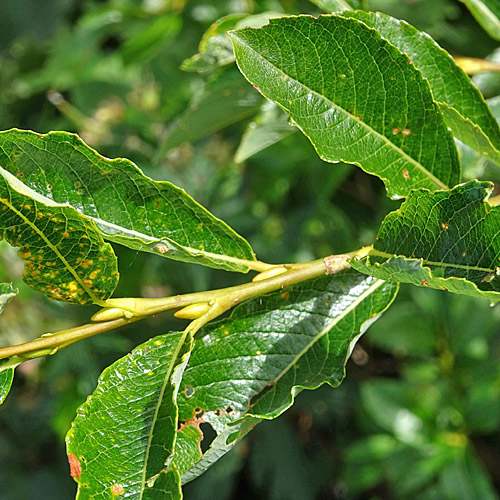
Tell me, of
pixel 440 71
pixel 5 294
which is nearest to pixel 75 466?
pixel 5 294

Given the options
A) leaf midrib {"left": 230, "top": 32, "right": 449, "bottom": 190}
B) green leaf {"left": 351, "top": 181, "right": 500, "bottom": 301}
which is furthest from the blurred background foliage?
green leaf {"left": 351, "top": 181, "right": 500, "bottom": 301}

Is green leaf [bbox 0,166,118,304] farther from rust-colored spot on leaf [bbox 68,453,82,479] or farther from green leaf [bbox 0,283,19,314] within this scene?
rust-colored spot on leaf [bbox 68,453,82,479]

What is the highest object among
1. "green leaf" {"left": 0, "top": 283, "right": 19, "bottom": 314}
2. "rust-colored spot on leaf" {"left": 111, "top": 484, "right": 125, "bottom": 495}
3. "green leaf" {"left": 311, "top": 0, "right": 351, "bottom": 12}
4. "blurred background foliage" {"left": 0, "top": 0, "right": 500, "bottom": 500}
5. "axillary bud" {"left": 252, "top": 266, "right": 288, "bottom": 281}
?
"green leaf" {"left": 311, "top": 0, "right": 351, "bottom": 12}

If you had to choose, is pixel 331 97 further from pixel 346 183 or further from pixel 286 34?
pixel 346 183

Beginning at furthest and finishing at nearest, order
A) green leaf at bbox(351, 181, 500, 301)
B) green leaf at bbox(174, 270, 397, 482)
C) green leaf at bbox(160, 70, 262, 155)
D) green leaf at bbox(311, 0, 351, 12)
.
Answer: green leaf at bbox(160, 70, 262, 155)
green leaf at bbox(311, 0, 351, 12)
green leaf at bbox(174, 270, 397, 482)
green leaf at bbox(351, 181, 500, 301)

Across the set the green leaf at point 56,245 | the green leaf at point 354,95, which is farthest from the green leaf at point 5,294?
the green leaf at point 354,95

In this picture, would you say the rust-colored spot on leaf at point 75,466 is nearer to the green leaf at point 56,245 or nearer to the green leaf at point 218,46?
the green leaf at point 56,245

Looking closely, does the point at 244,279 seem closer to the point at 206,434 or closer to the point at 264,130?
the point at 264,130
